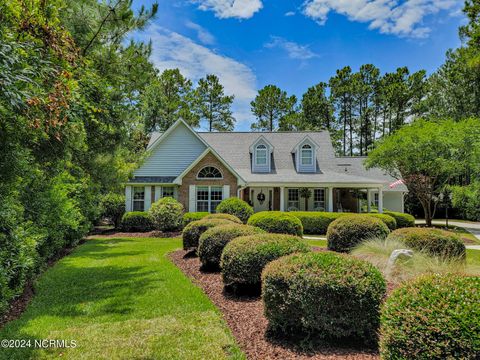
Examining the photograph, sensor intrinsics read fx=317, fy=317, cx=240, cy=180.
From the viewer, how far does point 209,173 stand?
804 inches

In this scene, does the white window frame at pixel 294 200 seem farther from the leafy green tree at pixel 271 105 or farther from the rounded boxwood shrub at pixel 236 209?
the leafy green tree at pixel 271 105

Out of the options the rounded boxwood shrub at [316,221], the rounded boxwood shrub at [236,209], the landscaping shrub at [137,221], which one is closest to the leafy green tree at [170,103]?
the landscaping shrub at [137,221]

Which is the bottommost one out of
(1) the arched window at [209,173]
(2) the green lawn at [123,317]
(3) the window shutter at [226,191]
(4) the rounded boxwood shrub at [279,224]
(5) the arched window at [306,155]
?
(2) the green lawn at [123,317]

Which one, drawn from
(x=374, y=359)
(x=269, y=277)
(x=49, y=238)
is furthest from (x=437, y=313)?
(x=49, y=238)

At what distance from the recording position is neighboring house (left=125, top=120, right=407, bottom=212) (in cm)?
2027

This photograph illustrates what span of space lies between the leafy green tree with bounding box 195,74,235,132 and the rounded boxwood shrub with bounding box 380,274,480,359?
1614 inches

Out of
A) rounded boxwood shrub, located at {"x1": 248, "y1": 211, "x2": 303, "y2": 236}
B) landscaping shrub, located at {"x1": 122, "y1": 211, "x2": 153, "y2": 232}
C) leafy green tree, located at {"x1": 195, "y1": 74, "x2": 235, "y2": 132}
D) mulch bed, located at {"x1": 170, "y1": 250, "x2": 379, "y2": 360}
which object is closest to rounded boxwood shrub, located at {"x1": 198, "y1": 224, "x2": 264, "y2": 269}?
mulch bed, located at {"x1": 170, "y1": 250, "x2": 379, "y2": 360}

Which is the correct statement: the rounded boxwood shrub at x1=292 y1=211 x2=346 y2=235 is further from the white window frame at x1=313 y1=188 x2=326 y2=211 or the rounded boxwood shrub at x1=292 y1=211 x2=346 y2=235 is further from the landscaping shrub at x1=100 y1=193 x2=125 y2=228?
the landscaping shrub at x1=100 y1=193 x2=125 y2=228

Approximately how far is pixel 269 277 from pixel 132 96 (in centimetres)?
999

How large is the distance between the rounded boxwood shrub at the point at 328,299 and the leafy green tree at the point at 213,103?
39.7m

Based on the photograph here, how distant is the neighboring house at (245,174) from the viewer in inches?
798

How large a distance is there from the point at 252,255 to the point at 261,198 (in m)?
17.9

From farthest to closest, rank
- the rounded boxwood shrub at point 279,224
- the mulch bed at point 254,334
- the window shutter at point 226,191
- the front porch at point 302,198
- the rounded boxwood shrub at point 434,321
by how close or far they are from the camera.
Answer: the front porch at point 302,198, the window shutter at point 226,191, the rounded boxwood shrub at point 279,224, the mulch bed at point 254,334, the rounded boxwood shrub at point 434,321

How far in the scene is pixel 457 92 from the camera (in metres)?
30.4
